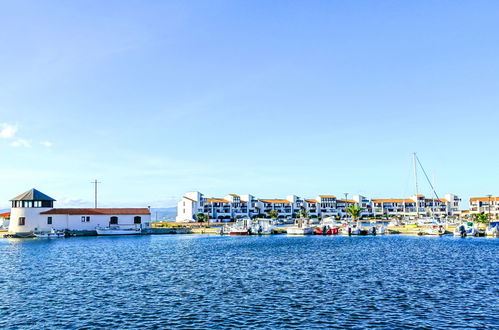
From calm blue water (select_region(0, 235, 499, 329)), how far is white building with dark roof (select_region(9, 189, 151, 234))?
54.6 metres

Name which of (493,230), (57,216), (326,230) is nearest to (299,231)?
(326,230)

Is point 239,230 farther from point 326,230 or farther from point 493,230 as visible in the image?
point 493,230

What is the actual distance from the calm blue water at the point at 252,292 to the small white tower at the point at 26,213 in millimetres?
54373

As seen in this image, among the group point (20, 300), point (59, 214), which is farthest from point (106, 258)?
point (59, 214)

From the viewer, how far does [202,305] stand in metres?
30.5

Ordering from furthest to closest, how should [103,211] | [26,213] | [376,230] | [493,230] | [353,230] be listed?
[103,211] → [376,230] → [353,230] → [26,213] → [493,230]

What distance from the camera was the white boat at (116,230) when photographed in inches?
4449

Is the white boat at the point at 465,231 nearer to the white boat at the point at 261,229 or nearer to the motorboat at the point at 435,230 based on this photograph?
the motorboat at the point at 435,230

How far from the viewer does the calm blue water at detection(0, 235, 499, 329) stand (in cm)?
2647

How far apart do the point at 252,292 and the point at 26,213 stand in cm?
9395

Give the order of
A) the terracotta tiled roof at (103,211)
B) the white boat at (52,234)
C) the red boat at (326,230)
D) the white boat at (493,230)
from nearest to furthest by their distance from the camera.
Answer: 1. the white boat at (493,230)
2. the white boat at (52,234)
3. the terracotta tiled roof at (103,211)
4. the red boat at (326,230)

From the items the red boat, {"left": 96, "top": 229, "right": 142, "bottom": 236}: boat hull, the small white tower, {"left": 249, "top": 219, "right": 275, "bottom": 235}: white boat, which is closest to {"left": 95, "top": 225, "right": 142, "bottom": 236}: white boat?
{"left": 96, "top": 229, "right": 142, "bottom": 236}: boat hull

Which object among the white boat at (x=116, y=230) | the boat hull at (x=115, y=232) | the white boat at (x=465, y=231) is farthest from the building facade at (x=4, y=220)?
the white boat at (x=465, y=231)

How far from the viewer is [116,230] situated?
4520 inches
